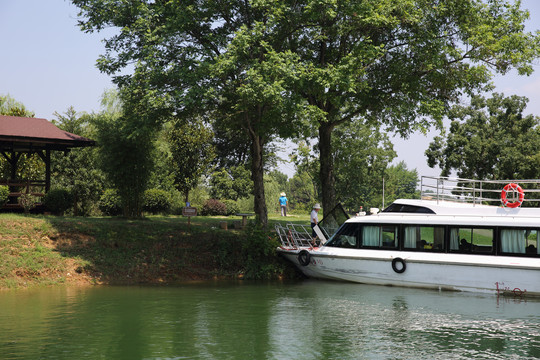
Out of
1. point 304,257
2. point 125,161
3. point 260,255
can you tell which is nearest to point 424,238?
point 304,257

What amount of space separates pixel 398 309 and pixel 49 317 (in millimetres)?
9937

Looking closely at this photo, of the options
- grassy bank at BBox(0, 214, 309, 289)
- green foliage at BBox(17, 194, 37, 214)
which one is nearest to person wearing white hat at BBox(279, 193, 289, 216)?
grassy bank at BBox(0, 214, 309, 289)

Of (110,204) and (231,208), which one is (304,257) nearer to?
(110,204)

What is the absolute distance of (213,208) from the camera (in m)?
42.6

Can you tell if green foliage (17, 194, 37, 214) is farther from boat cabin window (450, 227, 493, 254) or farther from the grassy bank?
boat cabin window (450, 227, 493, 254)

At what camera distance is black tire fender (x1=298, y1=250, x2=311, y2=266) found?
23.7 metres

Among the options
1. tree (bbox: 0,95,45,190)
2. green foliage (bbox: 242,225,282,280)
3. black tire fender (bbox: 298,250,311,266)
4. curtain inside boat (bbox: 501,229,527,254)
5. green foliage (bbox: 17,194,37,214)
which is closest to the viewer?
curtain inside boat (bbox: 501,229,527,254)

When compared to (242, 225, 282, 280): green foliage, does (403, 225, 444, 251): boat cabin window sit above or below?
above

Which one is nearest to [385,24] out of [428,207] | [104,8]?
[428,207]

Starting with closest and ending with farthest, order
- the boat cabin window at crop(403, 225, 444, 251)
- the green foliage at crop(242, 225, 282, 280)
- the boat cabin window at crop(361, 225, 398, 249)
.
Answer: the boat cabin window at crop(403, 225, 444, 251) < the boat cabin window at crop(361, 225, 398, 249) < the green foliage at crop(242, 225, 282, 280)

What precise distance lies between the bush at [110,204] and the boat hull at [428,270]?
15.5 meters

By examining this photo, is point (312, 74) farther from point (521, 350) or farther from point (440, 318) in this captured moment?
point (521, 350)

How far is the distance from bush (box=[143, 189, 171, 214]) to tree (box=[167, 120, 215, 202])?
9.31m

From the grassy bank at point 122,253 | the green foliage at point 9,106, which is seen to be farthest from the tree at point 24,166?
the grassy bank at point 122,253
